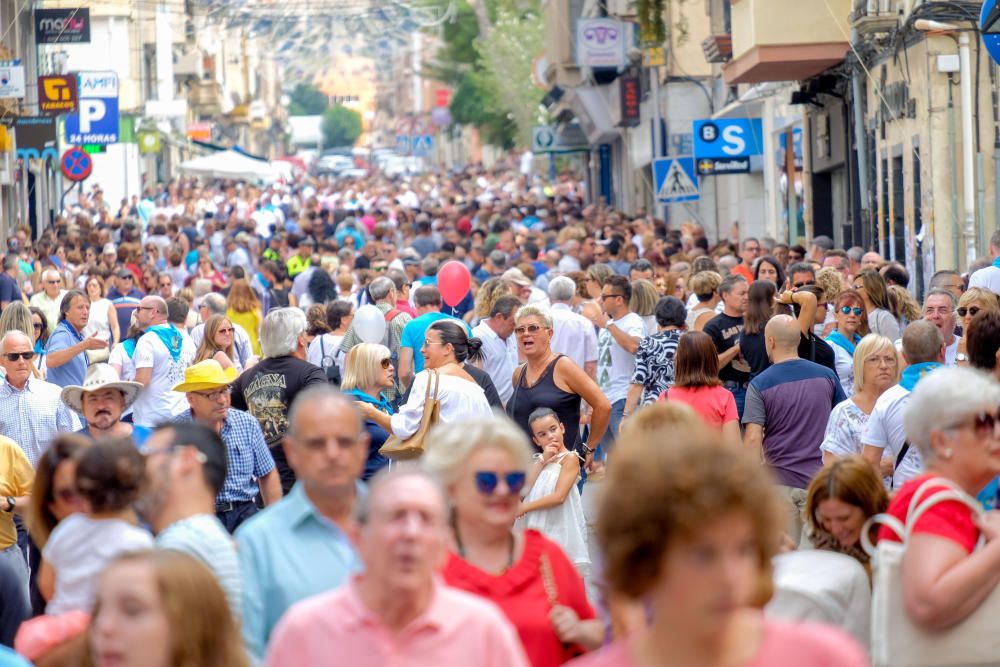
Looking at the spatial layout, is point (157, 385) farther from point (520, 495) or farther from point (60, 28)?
point (60, 28)

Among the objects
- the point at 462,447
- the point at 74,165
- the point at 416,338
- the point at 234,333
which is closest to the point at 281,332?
the point at 416,338

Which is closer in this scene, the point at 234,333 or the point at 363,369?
the point at 363,369

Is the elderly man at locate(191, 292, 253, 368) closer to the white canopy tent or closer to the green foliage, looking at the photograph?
the white canopy tent

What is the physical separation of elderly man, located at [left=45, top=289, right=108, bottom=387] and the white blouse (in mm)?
3861

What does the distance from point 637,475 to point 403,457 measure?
5.81m

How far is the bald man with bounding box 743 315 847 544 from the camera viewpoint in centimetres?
889

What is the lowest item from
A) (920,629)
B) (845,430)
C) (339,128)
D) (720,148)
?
(920,629)

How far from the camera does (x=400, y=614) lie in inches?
146

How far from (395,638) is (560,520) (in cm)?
428

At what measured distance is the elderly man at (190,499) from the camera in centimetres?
457

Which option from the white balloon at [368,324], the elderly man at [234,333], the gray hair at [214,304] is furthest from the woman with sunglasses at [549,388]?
the gray hair at [214,304]

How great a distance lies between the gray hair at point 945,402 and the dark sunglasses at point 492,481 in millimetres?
1018

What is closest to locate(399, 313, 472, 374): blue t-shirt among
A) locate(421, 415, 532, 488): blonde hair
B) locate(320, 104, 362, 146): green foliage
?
locate(421, 415, 532, 488): blonde hair

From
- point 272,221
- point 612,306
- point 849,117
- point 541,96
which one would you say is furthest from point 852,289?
point 541,96
